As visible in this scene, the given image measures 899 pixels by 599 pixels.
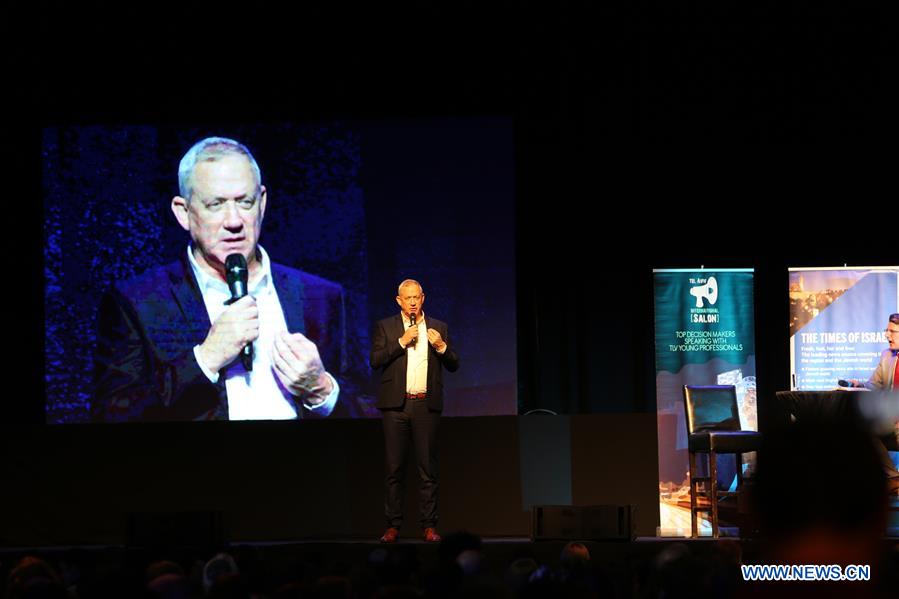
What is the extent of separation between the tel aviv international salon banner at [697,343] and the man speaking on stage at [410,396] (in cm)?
262

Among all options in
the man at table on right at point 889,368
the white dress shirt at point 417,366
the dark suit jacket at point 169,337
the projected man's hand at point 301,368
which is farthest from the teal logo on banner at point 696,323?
the white dress shirt at point 417,366

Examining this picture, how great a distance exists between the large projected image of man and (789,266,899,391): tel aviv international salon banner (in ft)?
11.6

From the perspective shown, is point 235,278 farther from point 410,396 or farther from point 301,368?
point 410,396

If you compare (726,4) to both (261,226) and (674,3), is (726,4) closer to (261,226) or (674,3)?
(674,3)

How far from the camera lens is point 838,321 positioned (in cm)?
883

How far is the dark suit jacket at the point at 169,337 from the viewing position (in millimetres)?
8367

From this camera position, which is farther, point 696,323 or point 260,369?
point 696,323

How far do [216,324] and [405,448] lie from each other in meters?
2.25

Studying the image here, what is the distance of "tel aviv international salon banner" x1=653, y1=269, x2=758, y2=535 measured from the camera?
883 cm

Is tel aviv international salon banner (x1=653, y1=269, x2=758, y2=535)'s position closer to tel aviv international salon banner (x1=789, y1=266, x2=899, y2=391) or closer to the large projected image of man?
tel aviv international salon banner (x1=789, y1=266, x2=899, y2=391)

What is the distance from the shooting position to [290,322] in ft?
27.7

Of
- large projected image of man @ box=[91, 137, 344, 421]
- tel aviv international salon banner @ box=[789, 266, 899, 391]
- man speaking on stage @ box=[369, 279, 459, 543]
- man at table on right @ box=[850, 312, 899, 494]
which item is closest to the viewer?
man speaking on stage @ box=[369, 279, 459, 543]

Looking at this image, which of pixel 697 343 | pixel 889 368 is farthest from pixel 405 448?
pixel 889 368

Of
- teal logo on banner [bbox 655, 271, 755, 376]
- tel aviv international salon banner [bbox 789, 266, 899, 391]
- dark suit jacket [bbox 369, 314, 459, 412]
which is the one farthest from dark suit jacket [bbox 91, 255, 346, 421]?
tel aviv international salon banner [bbox 789, 266, 899, 391]
